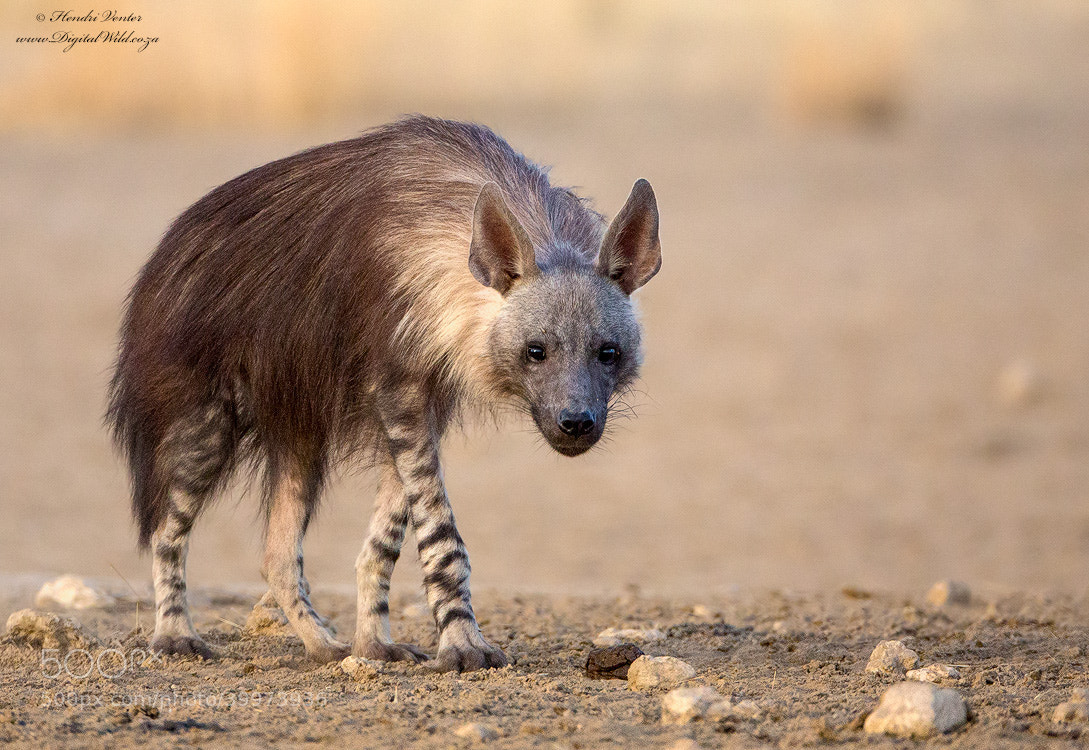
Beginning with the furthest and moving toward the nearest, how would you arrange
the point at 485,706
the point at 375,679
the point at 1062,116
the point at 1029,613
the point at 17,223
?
the point at 1062,116 → the point at 17,223 → the point at 1029,613 → the point at 375,679 → the point at 485,706

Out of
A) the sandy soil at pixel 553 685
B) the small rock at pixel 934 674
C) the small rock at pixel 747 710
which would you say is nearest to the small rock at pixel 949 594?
the sandy soil at pixel 553 685

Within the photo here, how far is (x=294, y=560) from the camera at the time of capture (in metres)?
5.20

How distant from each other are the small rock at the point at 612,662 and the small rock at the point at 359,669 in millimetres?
648

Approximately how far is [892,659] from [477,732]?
1460 millimetres

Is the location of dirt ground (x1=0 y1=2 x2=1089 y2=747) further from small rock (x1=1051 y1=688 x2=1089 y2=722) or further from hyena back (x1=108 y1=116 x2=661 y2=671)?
hyena back (x1=108 y1=116 x2=661 y2=671)

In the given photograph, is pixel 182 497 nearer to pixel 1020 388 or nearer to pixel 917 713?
pixel 917 713

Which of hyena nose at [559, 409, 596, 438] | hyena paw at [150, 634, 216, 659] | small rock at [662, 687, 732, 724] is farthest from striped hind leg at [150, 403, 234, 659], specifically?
small rock at [662, 687, 732, 724]

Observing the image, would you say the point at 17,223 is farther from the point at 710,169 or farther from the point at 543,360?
the point at 543,360

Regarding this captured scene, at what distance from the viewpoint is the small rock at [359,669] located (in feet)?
14.8

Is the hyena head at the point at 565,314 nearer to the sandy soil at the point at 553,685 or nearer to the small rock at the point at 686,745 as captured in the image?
the sandy soil at the point at 553,685

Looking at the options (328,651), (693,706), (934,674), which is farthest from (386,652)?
(934,674)

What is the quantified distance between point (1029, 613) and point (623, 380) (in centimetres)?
222

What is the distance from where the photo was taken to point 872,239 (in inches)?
529

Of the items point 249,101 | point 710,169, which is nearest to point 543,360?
point 710,169
